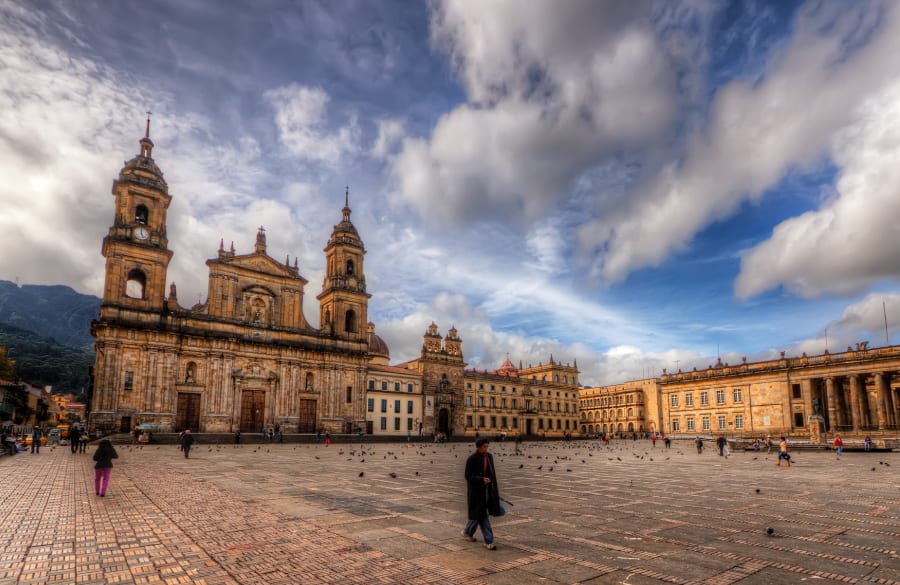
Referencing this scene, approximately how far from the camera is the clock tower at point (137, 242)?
43.8 metres

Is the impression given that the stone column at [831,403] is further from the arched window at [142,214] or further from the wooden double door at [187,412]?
the arched window at [142,214]

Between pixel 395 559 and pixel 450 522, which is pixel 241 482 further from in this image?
pixel 395 559

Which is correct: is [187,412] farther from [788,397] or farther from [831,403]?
[831,403]

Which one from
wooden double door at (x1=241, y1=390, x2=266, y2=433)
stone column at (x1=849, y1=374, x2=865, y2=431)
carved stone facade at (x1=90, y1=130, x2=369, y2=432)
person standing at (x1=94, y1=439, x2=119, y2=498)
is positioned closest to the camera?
person standing at (x1=94, y1=439, x2=119, y2=498)

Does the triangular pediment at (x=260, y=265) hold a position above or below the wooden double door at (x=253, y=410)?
above

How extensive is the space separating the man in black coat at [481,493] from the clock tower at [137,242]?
44.4 metres

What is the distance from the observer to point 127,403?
137 ft

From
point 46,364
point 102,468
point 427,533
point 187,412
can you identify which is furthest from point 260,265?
point 46,364

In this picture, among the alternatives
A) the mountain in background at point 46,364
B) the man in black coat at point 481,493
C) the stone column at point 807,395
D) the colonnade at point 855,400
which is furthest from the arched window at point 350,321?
the mountain in background at point 46,364

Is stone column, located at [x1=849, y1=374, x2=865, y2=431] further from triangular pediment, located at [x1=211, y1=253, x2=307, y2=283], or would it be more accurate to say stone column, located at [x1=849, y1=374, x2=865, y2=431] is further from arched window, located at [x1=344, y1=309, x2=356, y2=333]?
triangular pediment, located at [x1=211, y1=253, x2=307, y2=283]

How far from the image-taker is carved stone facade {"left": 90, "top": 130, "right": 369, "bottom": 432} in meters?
42.8

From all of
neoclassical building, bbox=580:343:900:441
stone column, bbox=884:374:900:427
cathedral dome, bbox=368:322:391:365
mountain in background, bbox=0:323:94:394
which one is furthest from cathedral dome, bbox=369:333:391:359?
mountain in background, bbox=0:323:94:394

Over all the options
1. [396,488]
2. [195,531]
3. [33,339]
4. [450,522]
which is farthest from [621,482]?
[33,339]

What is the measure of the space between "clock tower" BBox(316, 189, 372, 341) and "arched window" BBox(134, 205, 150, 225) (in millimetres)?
19003
